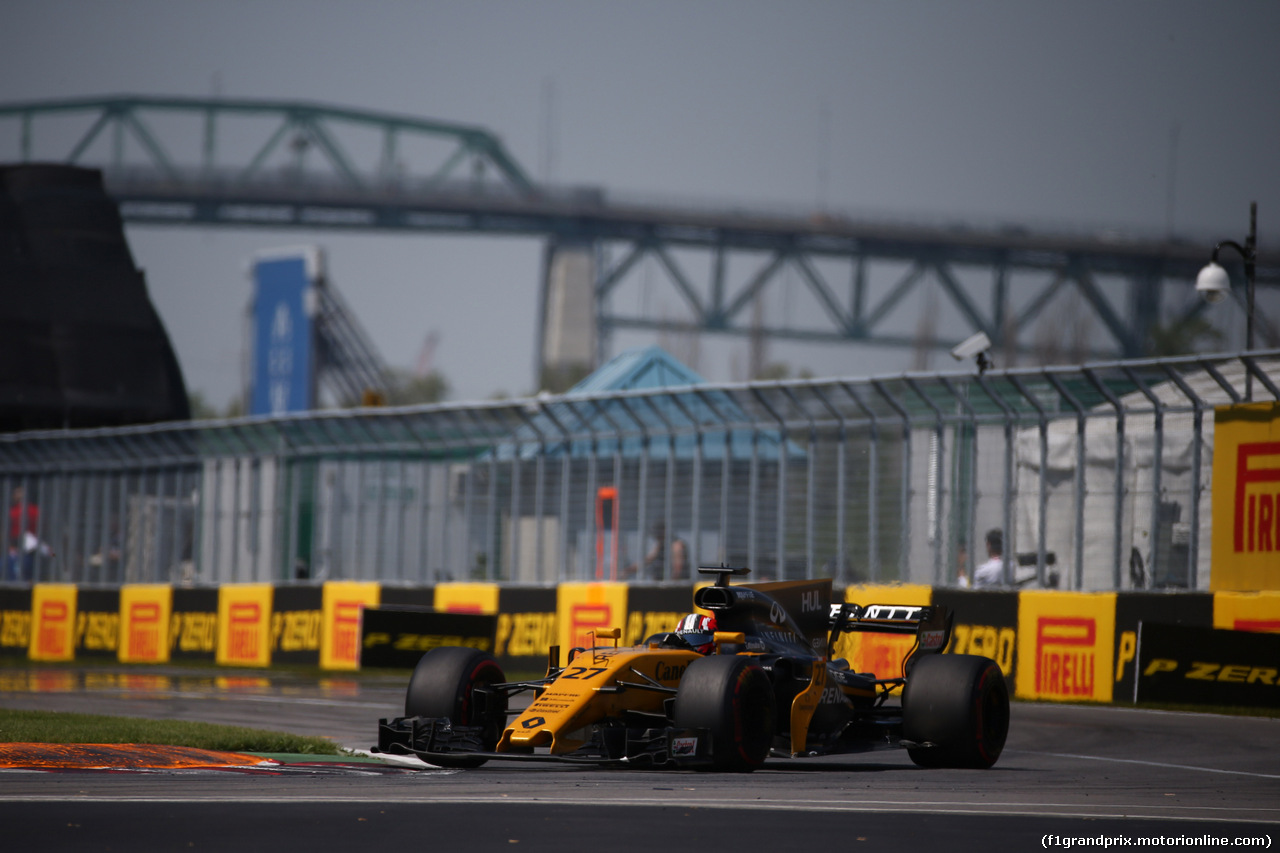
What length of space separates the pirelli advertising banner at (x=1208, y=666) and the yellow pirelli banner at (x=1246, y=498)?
0.82 metres

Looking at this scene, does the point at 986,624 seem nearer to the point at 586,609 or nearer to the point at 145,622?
the point at 586,609

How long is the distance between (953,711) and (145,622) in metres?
18.7

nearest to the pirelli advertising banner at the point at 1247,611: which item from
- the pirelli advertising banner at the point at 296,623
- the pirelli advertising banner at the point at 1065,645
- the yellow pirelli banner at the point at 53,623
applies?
the pirelli advertising banner at the point at 1065,645

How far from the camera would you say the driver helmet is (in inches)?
394

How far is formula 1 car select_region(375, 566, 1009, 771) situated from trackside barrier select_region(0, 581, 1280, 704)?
508cm

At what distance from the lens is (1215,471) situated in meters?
15.2

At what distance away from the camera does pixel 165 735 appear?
1073 centimetres

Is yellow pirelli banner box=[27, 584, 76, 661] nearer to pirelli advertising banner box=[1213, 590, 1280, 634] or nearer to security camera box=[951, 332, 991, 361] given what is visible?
security camera box=[951, 332, 991, 361]

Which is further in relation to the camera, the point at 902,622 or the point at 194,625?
the point at 194,625

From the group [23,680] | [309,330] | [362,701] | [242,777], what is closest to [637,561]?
[362,701]

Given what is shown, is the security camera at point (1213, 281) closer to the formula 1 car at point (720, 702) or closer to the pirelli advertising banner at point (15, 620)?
the formula 1 car at point (720, 702)

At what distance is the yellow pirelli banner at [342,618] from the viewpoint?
22.1 meters

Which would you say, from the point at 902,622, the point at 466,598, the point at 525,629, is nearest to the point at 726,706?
the point at 902,622

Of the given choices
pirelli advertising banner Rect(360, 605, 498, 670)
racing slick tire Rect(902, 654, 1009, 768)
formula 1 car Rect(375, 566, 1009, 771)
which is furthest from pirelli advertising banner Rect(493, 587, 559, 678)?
racing slick tire Rect(902, 654, 1009, 768)
